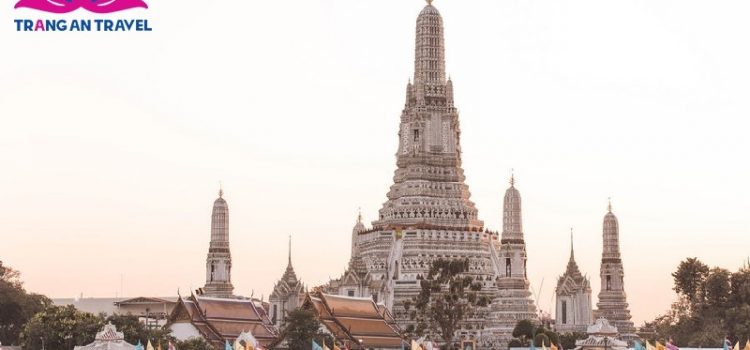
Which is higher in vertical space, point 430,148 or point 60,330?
point 430,148

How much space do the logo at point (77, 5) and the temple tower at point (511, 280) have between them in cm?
5474

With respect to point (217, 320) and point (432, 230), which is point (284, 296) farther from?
point (217, 320)

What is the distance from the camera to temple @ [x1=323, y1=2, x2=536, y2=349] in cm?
11800

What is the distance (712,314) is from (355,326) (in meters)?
27.9

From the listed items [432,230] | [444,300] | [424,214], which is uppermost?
[424,214]

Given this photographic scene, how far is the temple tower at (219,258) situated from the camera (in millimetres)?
121375

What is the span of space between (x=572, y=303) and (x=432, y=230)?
13.6m

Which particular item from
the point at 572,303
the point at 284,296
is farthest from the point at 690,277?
the point at 284,296

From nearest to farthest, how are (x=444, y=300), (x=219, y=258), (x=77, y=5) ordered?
(x=77, y=5), (x=444, y=300), (x=219, y=258)

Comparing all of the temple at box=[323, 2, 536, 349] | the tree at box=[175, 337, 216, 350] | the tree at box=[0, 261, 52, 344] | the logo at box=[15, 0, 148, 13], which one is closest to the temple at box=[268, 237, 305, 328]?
the temple at box=[323, 2, 536, 349]

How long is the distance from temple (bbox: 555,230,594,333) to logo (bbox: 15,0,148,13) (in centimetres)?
6206

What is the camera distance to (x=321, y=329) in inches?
3666

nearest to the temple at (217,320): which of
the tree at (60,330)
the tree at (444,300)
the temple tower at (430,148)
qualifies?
the tree at (60,330)

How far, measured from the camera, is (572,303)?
12219 centimetres
